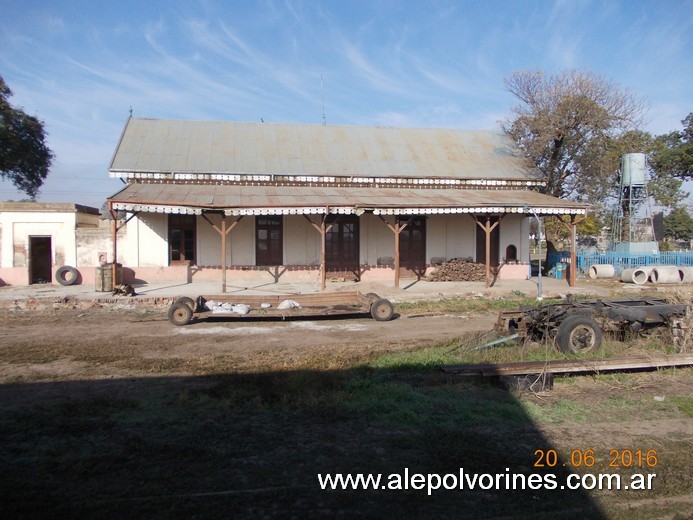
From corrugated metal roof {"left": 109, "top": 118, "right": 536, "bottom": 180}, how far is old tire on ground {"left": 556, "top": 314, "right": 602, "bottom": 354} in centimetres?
1448

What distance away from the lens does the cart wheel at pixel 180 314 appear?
11305mm

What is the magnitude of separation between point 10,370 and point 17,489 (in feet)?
14.7

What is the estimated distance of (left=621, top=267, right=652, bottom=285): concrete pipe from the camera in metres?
20.0

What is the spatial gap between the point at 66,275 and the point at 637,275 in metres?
22.2

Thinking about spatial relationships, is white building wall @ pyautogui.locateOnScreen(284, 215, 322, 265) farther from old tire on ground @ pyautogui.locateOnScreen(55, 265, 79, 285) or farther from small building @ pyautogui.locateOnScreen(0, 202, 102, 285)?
old tire on ground @ pyautogui.locateOnScreen(55, 265, 79, 285)

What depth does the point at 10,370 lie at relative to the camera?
Result: 739cm

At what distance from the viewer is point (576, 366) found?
261 inches

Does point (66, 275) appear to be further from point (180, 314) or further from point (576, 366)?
point (576, 366)

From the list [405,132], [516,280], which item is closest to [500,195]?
[516,280]

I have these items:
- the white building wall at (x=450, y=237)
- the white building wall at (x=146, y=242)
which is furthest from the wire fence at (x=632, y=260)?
the white building wall at (x=146, y=242)

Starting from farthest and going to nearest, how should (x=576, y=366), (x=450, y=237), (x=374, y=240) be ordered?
1. (x=450, y=237)
2. (x=374, y=240)
3. (x=576, y=366)

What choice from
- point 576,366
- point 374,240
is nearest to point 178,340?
Result: point 576,366

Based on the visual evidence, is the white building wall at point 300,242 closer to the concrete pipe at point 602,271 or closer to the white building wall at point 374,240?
the white building wall at point 374,240

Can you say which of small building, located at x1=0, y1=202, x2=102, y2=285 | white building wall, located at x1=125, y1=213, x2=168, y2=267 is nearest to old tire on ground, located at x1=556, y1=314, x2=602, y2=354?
white building wall, located at x1=125, y1=213, x2=168, y2=267
